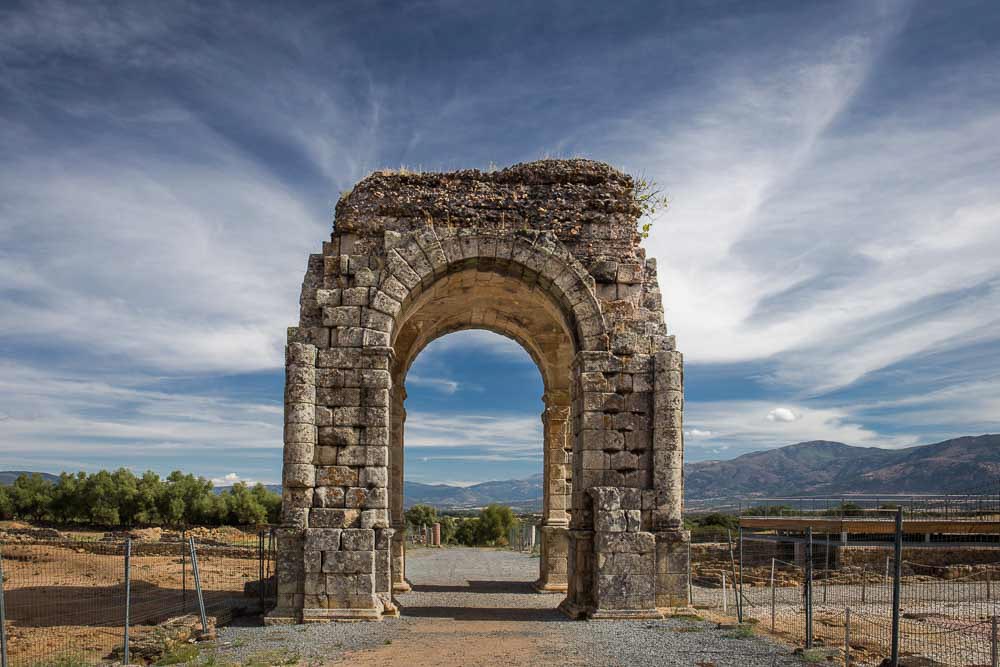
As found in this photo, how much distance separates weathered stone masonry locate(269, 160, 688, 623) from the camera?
36.6 ft

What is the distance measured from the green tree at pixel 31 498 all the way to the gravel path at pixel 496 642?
32.4 m

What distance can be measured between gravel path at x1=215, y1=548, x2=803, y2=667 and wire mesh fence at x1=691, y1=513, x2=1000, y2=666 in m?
1.09

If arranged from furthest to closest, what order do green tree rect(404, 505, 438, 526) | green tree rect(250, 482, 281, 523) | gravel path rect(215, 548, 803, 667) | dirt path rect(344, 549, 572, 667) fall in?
green tree rect(404, 505, 438, 526) < green tree rect(250, 482, 281, 523) < dirt path rect(344, 549, 572, 667) < gravel path rect(215, 548, 803, 667)

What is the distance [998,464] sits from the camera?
148250 millimetres

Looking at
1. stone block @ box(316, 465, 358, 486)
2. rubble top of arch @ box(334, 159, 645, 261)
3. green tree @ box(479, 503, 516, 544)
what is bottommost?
green tree @ box(479, 503, 516, 544)

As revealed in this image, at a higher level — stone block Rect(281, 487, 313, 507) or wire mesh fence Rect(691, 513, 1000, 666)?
stone block Rect(281, 487, 313, 507)

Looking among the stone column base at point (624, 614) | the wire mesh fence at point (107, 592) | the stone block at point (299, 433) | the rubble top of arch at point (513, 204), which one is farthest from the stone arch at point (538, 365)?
the stone column base at point (624, 614)

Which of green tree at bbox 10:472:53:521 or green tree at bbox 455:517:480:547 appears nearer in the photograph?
green tree at bbox 455:517:480:547

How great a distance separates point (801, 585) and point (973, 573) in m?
4.40

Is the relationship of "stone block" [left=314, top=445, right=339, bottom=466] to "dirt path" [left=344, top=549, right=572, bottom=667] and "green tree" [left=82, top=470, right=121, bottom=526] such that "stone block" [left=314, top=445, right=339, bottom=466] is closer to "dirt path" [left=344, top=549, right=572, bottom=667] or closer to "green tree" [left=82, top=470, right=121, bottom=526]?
"dirt path" [left=344, top=549, right=572, bottom=667]

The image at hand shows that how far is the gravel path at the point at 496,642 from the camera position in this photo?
28.6 ft

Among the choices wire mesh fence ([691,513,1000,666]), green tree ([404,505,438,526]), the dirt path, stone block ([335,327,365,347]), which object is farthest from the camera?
green tree ([404,505,438,526])

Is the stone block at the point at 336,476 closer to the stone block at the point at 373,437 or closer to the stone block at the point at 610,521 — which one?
the stone block at the point at 373,437

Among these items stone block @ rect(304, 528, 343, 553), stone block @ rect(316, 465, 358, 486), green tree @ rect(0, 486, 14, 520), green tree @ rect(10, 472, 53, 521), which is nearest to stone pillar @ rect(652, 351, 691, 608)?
stone block @ rect(316, 465, 358, 486)
